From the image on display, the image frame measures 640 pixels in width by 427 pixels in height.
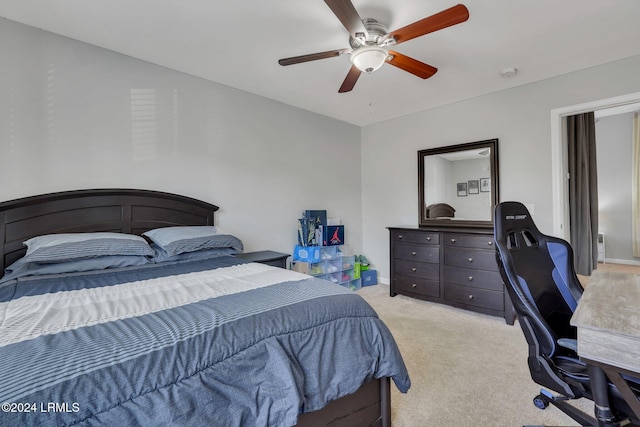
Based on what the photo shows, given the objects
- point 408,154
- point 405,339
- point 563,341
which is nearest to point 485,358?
point 405,339

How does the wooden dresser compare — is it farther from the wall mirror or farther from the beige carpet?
the wall mirror

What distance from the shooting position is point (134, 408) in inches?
30.3

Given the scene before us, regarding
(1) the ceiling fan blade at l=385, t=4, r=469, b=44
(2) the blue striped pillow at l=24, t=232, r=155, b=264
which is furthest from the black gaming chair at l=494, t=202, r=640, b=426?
(2) the blue striped pillow at l=24, t=232, r=155, b=264

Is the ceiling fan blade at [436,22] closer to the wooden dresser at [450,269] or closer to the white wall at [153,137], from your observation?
the white wall at [153,137]

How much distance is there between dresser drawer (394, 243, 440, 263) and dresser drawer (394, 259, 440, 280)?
0.05 m

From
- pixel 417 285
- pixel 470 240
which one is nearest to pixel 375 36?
pixel 470 240

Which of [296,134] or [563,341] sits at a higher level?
[296,134]

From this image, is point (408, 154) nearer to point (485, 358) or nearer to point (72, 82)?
point (485, 358)

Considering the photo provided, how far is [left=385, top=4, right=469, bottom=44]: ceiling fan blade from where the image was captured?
1554mm

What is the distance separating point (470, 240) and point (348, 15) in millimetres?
2527

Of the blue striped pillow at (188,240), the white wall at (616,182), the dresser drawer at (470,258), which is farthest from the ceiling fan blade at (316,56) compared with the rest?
the white wall at (616,182)

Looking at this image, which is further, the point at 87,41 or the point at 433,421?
the point at 87,41

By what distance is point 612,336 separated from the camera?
831mm

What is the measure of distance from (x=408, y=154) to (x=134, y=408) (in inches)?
157
